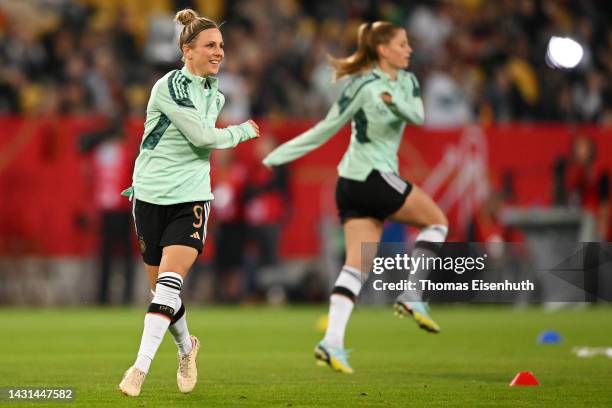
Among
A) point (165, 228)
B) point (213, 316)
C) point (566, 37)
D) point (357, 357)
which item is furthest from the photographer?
point (566, 37)

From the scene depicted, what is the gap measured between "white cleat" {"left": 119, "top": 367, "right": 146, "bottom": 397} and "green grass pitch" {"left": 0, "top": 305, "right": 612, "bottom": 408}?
6 cm

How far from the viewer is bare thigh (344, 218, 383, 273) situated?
9.53m

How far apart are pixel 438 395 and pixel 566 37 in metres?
15.3

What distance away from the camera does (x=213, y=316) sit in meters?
16.9

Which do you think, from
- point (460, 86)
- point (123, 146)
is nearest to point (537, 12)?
point (460, 86)

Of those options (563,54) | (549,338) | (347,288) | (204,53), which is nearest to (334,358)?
(347,288)

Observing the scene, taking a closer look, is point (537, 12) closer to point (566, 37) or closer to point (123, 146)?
point (566, 37)

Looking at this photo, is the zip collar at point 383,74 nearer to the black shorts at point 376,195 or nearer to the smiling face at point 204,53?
the black shorts at point 376,195

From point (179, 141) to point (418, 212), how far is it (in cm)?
270

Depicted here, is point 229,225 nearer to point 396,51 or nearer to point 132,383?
point 396,51

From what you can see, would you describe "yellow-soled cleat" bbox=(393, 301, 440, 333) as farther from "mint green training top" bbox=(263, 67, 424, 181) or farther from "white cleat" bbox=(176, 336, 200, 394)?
"white cleat" bbox=(176, 336, 200, 394)

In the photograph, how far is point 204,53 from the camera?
25.3ft

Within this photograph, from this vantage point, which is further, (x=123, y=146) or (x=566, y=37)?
(x=566, y=37)

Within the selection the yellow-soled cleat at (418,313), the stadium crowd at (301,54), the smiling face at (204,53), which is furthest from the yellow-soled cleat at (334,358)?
the stadium crowd at (301,54)
